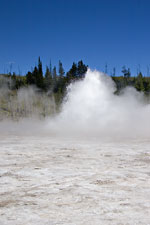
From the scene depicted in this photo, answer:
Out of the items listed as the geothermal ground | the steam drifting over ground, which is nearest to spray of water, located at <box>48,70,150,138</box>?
the steam drifting over ground

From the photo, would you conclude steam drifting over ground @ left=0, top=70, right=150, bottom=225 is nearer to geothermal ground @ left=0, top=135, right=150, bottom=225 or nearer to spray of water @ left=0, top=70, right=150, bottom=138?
geothermal ground @ left=0, top=135, right=150, bottom=225

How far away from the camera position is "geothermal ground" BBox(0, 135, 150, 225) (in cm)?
388

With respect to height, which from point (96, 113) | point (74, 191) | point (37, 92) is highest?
point (37, 92)

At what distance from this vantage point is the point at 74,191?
16.7ft

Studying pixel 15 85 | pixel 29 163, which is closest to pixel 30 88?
pixel 15 85

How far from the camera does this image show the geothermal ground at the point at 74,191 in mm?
3879

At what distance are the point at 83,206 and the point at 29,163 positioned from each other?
3.92 meters

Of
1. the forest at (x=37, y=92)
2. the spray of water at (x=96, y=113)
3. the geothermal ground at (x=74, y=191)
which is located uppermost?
the forest at (x=37, y=92)

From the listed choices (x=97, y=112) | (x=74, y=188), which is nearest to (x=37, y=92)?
(x=97, y=112)

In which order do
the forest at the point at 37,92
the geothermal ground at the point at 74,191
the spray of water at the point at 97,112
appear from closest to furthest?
the geothermal ground at the point at 74,191 < the spray of water at the point at 97,112 < the forest at the point at 37,92

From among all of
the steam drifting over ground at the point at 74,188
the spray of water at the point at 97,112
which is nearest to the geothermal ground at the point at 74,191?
the steam drifting over ground at the point at 74,188

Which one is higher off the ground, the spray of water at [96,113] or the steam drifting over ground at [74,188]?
the spray of water at [96,113]

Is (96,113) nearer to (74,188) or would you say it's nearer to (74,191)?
(74,188)

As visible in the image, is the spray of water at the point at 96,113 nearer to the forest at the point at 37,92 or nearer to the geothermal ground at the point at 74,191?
the geothermal ground at the point at 74,191
